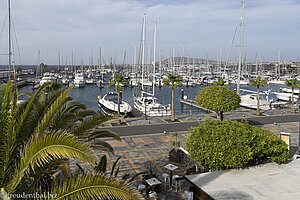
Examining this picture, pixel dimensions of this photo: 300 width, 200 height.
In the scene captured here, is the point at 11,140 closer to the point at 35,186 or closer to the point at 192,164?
the point at 35,186

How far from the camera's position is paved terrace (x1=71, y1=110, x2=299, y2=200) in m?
12.8

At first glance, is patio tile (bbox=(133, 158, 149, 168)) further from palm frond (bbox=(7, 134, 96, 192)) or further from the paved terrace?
palm frond (bbox=(7, 134, 96, 192))

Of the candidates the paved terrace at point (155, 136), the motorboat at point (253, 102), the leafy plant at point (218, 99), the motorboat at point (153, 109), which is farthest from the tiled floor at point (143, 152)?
the motorboat at point (253, 102)

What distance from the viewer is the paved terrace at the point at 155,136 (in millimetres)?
12836

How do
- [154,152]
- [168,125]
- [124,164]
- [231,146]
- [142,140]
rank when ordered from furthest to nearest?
[168,125] → [142,140] → [154,152] → [124,164] → [231,146]

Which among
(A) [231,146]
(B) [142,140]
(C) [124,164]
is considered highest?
(A) [231,146]

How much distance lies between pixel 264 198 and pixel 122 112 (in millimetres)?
23047

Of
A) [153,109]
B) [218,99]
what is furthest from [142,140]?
[153,109]

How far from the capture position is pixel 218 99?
60.7 feet

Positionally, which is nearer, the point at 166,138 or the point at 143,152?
the point at 143,152

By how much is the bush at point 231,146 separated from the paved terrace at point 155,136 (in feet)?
6.51

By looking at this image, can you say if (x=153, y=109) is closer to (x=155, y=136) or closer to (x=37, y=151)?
(x=155, y=136)

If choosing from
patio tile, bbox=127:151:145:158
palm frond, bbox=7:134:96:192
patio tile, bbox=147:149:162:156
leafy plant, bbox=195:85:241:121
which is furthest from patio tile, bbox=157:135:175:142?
palm frond, bbox=7:134:96:192

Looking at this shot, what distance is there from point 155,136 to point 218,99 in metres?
5.36
